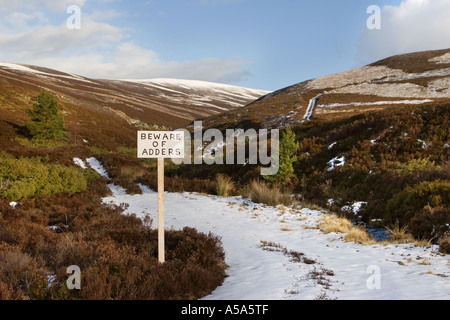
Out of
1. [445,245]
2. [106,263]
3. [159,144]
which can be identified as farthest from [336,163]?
[106,263]

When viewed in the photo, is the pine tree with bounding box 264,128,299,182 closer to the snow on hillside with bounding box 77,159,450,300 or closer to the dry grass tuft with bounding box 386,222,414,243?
the snow on hillside with bounding box 77,159,450,300

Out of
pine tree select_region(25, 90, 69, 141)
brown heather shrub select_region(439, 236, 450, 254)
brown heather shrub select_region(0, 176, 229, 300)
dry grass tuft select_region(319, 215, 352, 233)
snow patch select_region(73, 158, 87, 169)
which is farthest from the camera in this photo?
pine tree select_region(25, 90, 69, 141)

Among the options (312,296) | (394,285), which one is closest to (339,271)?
(394,285)

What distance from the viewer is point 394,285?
4957 millimetres

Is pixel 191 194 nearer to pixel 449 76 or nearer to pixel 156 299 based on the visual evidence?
pixel 156 299

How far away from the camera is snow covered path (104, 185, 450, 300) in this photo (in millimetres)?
4690

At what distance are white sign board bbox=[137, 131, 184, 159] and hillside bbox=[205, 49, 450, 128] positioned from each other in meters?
28.4

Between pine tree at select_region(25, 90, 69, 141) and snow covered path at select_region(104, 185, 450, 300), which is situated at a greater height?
pine tree at select_region(25, 90, 69, 141)

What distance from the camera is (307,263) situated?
245 inches

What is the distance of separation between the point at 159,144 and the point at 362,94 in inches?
1974

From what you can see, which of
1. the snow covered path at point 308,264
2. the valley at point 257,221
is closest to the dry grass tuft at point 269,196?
the valley at point 257,221

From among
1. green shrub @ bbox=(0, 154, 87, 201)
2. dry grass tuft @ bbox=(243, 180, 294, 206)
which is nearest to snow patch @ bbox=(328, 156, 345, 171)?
dry grass tuft @ bbox=(243, 180, 294, 206)

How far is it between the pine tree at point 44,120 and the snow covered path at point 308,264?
77.3 ft
